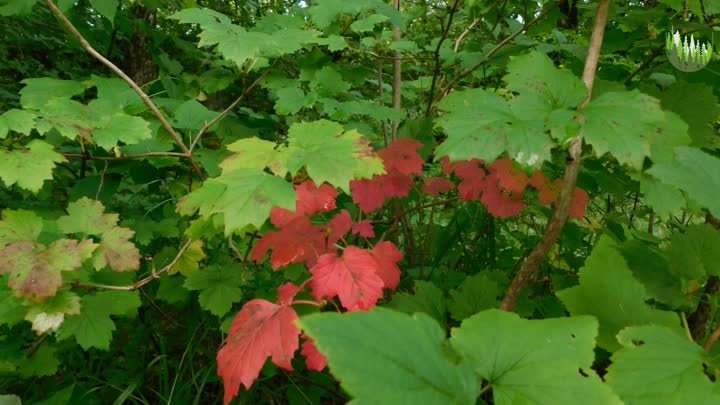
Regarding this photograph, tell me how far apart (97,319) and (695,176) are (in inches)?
57.8

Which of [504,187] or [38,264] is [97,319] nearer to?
[38,264]

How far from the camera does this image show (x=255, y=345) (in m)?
0.92

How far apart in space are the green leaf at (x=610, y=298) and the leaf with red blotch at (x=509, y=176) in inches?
12.8

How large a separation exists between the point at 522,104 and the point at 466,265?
3.80ft

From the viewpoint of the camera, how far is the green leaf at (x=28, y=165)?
1.19m

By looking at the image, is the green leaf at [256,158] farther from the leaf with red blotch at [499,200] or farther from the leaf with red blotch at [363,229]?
the leaf with red blotch at [499,200]

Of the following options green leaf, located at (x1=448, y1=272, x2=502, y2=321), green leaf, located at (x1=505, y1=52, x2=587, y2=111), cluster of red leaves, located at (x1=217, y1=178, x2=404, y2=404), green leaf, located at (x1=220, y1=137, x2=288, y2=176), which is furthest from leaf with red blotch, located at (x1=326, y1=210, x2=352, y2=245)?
green leaf, located at (x1=505, y1=52, x2=587, y2=111)

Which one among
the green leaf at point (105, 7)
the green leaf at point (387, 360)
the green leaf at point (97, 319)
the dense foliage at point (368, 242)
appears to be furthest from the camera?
the green leaf at point (105, 7)

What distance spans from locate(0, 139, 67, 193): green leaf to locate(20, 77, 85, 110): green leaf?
1.16 ft

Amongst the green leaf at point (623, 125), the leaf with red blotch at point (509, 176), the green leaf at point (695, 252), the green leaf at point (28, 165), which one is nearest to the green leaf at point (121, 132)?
the green leaf at point (28, 165)

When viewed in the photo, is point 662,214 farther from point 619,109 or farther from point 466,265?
point 466,265

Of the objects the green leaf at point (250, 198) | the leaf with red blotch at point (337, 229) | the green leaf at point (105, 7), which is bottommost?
the leaf with red blotch at point (337, 229)

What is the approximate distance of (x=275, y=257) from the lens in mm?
1131

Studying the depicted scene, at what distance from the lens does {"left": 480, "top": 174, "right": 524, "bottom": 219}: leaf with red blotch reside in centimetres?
135
